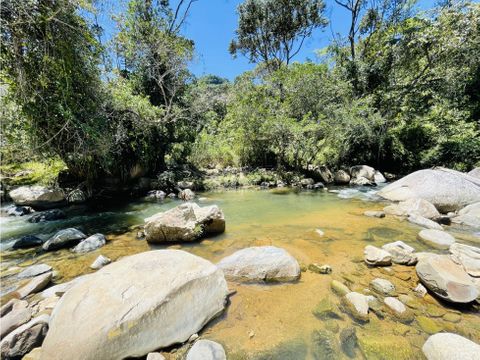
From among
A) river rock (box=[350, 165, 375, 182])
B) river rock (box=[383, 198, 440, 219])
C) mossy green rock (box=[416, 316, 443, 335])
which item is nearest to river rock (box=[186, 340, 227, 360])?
mossy green rock (box=[416, 316, 443, 335])

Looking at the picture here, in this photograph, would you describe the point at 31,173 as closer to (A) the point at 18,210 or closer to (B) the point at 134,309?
(A) the point at 18,210

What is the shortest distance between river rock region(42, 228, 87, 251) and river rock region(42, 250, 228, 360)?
10.7 feet

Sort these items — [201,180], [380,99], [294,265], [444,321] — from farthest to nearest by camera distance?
[380,99] → [201,180] → [294,265] → [444,321]

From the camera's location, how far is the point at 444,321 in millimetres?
2666

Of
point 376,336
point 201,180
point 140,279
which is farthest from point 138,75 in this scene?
point 376,336

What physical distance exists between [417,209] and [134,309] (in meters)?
7.47

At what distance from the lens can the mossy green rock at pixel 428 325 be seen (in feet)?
8.35

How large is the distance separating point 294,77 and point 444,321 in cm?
1457

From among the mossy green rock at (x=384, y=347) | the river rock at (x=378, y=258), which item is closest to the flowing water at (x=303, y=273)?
the mossy green rock at (x=384, y=347)

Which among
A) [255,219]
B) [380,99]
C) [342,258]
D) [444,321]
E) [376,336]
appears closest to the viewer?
[376,336]

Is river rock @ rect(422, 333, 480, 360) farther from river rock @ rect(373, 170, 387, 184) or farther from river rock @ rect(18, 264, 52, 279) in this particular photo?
river rock @ rect(373, 170, 387, 184)

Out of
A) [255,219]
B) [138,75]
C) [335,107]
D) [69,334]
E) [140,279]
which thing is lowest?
[255,219]

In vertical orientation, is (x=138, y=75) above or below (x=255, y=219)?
above

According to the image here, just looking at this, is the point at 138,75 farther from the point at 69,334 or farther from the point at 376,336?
the point at 376,336
